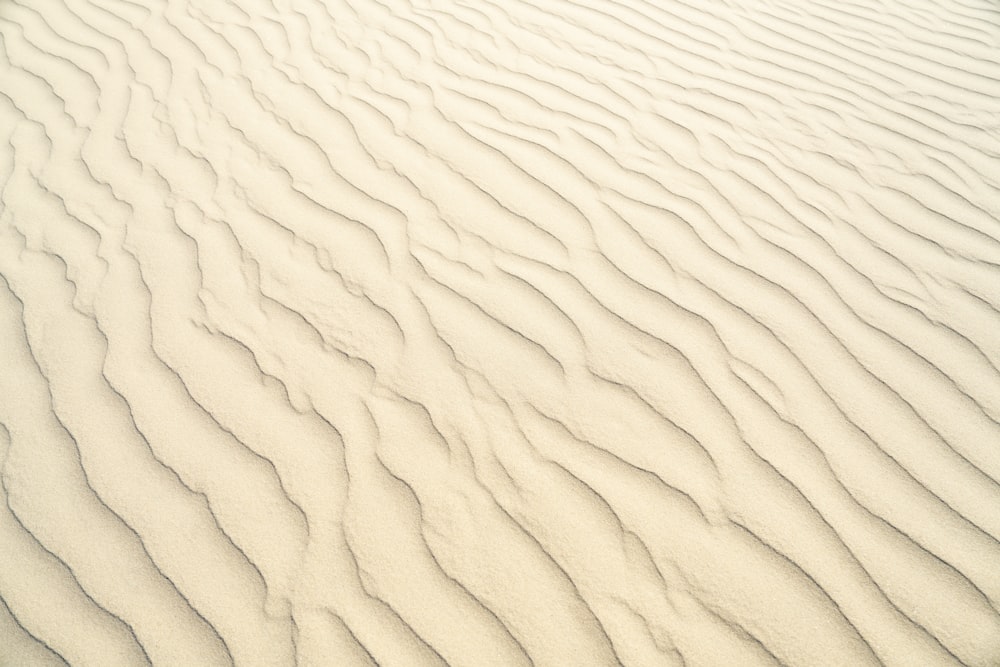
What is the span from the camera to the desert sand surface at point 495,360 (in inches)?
70.5

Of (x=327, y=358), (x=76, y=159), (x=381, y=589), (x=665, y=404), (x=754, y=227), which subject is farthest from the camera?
(x=76, y=159)

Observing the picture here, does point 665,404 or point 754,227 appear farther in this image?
point 754,227

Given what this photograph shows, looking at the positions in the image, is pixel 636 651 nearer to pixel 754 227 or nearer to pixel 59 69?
pixel 754 227

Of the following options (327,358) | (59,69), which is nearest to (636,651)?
(327,358)

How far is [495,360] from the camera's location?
2346 millimetres

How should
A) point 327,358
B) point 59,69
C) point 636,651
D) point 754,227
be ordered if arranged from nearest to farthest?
point 636,651 → point 327,358 → point 754,227 → point 59,69

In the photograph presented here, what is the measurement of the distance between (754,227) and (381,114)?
201 cm

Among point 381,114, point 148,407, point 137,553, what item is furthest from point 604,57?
point 137,553

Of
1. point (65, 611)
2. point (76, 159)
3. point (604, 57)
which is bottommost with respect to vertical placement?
point (65, 611)

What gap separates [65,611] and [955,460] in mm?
2736

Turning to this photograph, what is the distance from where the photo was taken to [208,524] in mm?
1958

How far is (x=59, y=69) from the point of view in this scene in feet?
12.8

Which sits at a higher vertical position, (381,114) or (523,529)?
(381,114)

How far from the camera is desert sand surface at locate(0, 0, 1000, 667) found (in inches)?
70.5
